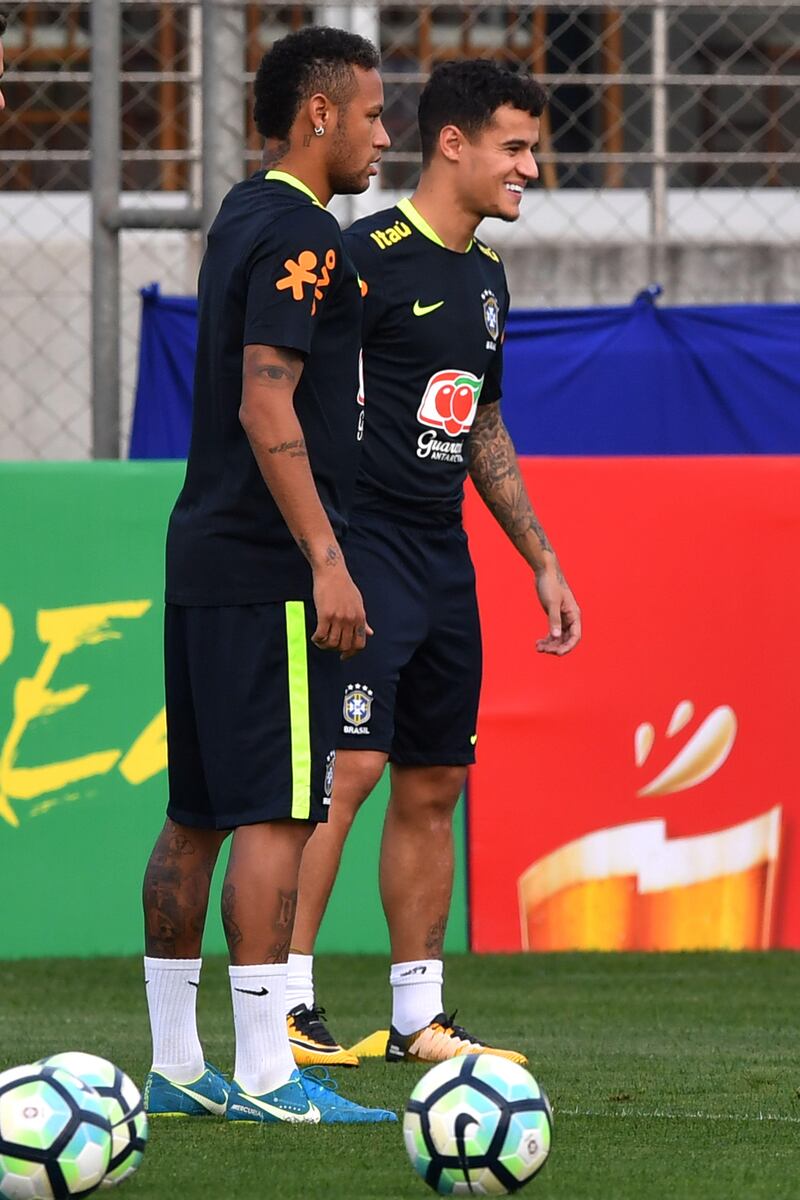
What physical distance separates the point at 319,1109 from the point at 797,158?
5.33 metres

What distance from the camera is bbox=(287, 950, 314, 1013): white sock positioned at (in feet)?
16.2

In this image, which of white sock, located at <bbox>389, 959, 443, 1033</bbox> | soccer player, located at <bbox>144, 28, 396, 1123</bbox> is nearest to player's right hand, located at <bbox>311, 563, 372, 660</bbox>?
soccer player, located at <bbox>144, 28, 396, 1123</bbox>

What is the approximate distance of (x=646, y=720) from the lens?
693 centimetres

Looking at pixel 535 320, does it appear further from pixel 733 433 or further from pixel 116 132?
pixel 116 132

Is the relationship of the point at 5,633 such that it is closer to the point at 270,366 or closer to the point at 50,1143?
the point at 270,366

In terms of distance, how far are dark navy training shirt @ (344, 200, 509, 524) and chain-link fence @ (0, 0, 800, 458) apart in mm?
1944

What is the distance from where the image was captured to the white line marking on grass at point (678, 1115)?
13.4 feet

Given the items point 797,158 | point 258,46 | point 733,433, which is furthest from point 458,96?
point 258,46

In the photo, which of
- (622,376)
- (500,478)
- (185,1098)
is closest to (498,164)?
(500,478)

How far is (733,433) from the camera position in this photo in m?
7.49

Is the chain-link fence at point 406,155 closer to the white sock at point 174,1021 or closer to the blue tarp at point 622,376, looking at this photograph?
the blue tarp at point 622,376

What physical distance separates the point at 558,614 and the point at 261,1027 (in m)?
1.53

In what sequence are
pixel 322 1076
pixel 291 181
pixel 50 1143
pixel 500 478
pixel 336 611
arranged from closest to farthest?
pixel 50 1143 < pixel 336 611 < pixel 291 181 < pixel 322 1076 < pixel 500 478

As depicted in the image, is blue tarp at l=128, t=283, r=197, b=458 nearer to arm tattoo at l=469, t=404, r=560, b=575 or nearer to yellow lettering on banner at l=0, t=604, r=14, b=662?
yellow lettering on banner at l=0, t=604, r=14, b=662
